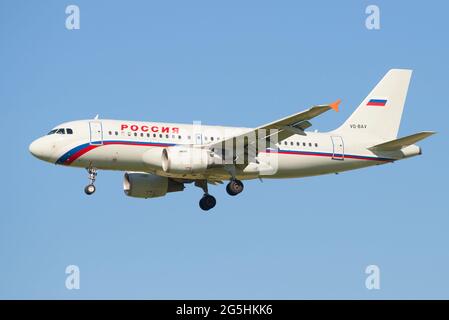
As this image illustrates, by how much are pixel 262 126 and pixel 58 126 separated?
10.5 meters

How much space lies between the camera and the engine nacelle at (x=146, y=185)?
55969 millimetres

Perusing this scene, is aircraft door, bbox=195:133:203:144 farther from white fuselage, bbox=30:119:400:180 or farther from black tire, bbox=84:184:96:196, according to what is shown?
black tire, bbox=84:184:96:196

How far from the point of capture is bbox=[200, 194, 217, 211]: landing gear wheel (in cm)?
5503

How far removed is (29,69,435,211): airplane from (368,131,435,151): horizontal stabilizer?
54mm

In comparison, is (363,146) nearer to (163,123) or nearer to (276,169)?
(276,169)

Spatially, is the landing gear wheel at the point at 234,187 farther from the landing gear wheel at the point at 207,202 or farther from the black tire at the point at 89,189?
the black tire at the point at 89,189

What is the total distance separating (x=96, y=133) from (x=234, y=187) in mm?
7451

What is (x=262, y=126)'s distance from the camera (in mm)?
50594

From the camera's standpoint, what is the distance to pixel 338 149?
55.7 metres

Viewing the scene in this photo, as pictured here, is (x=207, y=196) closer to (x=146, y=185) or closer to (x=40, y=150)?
(x=146, y=185)

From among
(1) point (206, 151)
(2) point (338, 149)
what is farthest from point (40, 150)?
(2) point (338, 149)

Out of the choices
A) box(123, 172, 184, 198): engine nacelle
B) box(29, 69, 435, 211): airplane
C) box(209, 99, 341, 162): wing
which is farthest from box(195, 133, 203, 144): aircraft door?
box(123, 172, 184, 198): engine nacelle

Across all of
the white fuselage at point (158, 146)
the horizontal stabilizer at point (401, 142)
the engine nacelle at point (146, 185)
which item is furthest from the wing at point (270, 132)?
the horizontal stabilizer at point (401, 142)

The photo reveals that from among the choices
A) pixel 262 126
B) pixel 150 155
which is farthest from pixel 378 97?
pixel 150 155
